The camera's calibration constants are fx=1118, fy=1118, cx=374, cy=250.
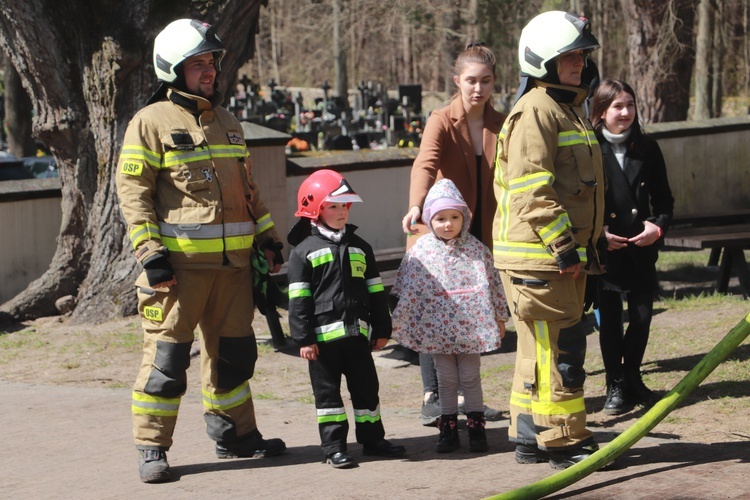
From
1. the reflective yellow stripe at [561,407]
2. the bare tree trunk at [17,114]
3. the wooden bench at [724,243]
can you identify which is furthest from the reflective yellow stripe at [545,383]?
the bare tree trunk at [17,114]

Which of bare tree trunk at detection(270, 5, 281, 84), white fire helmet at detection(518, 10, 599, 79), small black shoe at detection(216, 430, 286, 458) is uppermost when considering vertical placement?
bare tree trunk at detection(270, 5, 281, 84)

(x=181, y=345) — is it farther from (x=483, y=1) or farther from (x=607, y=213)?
(x=483, y=1)

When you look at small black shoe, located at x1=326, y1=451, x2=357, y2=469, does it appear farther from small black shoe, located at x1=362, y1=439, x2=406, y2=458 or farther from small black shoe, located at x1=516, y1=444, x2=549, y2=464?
small black shoe, located at x1=516, y1=444, x2=549, y2=464

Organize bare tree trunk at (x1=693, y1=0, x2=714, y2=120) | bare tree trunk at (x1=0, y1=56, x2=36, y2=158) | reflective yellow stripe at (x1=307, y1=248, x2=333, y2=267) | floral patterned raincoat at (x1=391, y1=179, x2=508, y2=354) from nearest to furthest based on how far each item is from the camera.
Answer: reflective yellow stripe at (x1=307, y1=248, x2=333, y2=267) → floral patterned raincoat at (x1=391, y1=179, x2=508, y2=354) → bare tree trunk at (x1=693, y1=0, x2=714, y2=120) → bare tree trunk at (x1=0, y1=56, x2=36, y2=158)

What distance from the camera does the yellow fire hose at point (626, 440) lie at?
177 inches

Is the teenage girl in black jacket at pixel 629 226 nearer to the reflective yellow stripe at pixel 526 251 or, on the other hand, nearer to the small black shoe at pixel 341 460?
the reflective yellow stripe at pixel 526 251

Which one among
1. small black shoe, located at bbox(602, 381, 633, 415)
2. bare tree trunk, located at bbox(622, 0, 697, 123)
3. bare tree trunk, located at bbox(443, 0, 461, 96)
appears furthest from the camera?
bare tree trunk, located at bbox(443, 0, 461, 96)

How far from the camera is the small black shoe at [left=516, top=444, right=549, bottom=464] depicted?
16.8ft

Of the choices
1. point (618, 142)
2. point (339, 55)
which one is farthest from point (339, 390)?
point (339, 55)

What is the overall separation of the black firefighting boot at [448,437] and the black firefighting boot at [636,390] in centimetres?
130

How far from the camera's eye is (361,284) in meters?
5.29

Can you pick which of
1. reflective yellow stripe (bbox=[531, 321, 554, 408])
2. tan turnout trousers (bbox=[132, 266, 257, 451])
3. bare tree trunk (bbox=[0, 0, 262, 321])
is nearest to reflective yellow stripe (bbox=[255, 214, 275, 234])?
tan turnout trousers (bbox=[132, 266, 257, 451])

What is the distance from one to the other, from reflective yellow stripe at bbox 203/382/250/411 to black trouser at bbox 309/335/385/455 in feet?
1.32

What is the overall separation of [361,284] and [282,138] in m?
6.01
